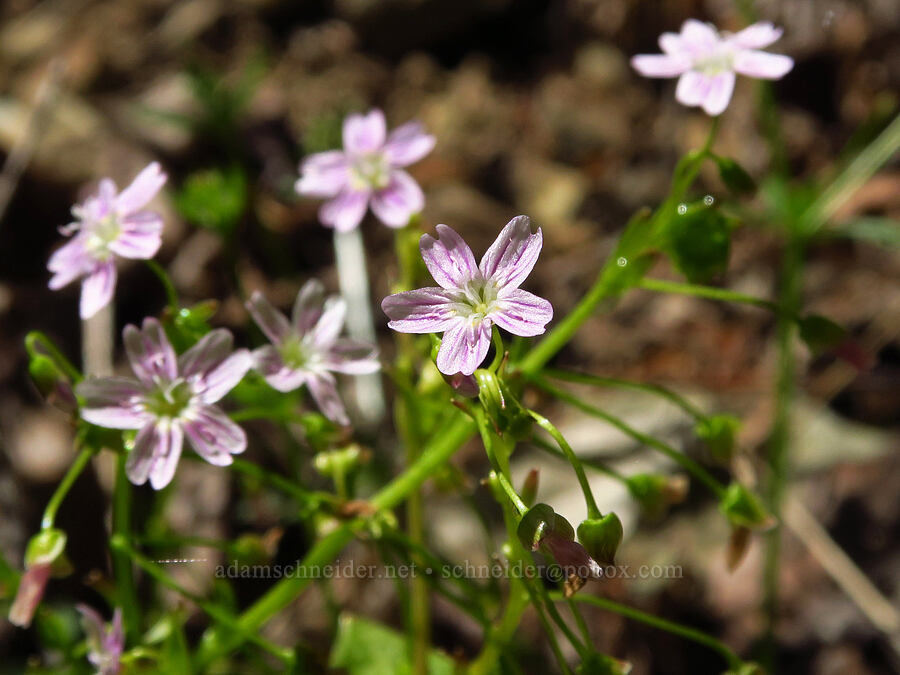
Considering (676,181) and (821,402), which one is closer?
(676,181)

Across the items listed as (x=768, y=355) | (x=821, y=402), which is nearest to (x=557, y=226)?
(x=768, y=355)

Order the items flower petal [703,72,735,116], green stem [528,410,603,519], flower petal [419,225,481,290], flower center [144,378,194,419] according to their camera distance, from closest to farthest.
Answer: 1. green stem [528,410,603,519]
2. flower petal [419,225,481,290]
3. flower center [144,378,194,419]
4. flower petal [703,72,735,116]

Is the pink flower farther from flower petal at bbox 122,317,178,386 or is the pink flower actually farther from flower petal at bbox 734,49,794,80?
flower petal at bbox 734,49,794,80

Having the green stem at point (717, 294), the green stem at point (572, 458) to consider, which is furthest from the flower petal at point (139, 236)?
the green stem at point (717, 294)

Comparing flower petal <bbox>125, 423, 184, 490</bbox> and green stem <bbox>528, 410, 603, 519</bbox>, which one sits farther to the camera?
flower petal <bbox>125, 423, 184, 490</bbox>

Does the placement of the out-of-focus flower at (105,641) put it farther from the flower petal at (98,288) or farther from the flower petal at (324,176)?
the flower petal at (324,176)

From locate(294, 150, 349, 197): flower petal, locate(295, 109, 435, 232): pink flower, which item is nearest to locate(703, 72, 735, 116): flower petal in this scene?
locate(295, 109, 435, 232): pink flower

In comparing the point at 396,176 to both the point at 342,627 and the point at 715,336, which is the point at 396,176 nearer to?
the point at 342,627
